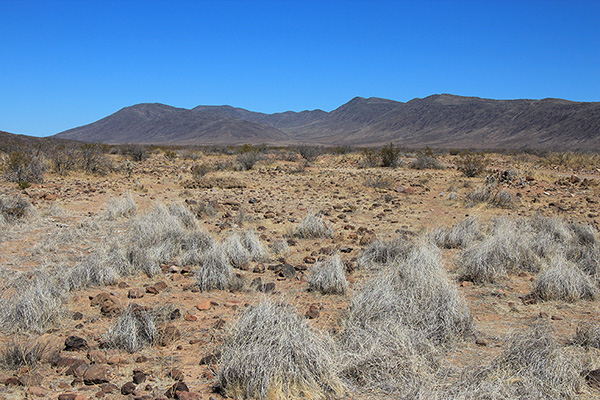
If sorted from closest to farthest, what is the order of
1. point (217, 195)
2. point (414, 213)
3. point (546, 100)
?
point (414, 213) < point (217, 195) < point (546, 100)

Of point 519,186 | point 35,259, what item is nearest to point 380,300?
point 35,259

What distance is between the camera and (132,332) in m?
3.83

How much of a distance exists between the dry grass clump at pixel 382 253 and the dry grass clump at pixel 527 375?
3089 millimetres

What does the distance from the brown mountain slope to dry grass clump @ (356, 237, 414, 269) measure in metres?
122

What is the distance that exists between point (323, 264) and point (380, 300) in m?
1.90

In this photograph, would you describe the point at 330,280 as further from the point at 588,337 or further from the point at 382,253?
the point at 588,337

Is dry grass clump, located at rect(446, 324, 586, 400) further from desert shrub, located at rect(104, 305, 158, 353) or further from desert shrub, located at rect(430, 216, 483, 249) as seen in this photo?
desert shrub, located at rect(430, 216, 483, 249)

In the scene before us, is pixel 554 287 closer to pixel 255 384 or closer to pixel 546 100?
pixel 255 384

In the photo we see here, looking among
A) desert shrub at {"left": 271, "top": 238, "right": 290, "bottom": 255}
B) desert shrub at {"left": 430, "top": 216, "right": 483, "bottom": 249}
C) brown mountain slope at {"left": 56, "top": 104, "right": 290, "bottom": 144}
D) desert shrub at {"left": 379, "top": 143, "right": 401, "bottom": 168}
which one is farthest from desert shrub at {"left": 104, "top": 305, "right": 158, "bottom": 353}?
brown mountain slope at {"left": 56, "top": 104, "right": 290, "bottom": 144}

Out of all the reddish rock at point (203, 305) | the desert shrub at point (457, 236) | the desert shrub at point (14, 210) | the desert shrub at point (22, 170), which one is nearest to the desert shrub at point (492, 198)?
the desert shrub at point (457, 236)

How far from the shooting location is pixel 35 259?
6.45 m

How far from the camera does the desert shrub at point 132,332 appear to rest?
12.5ft

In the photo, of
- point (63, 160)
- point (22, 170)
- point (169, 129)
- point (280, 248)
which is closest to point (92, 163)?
point (63, 160)

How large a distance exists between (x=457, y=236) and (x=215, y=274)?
4.57 m
